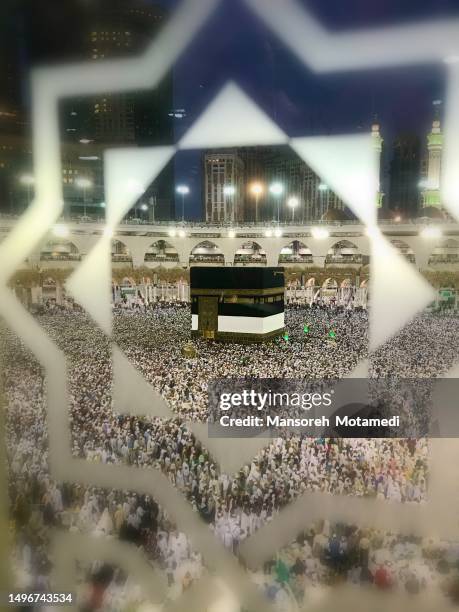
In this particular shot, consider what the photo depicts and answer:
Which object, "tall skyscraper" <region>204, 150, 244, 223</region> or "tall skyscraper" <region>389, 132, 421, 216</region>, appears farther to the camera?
"tall skyscraper" <region>389, 132, 421, 216</region>

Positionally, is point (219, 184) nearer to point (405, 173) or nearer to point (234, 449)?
point (405, 173)

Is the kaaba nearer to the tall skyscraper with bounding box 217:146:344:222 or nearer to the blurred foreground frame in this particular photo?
the blurred foreground frame

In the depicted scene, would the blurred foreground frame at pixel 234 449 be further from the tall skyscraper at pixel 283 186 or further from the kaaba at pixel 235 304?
the tall skyscraper at pixel 283 186

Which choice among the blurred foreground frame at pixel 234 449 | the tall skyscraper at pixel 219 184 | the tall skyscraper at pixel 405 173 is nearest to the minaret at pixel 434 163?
the tall skyscraper at pixel 219 184

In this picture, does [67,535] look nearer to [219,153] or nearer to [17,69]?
[17,69]

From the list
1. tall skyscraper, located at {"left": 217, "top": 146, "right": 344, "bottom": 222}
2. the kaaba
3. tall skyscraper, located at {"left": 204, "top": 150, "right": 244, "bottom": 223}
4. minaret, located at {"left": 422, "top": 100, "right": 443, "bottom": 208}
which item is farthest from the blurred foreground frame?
tall skyscraper, located at {"left": 217, "top": 146, "right": 344, "bottom": 222}

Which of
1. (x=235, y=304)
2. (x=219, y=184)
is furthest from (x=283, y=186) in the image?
(x=235, y=304)

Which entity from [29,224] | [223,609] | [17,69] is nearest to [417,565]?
[223,609]
